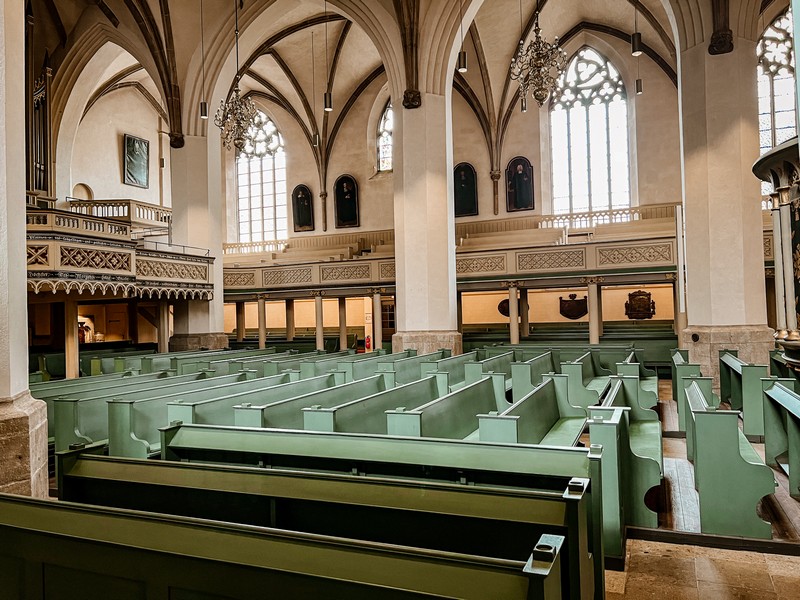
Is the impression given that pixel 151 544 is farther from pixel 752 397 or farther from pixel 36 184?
pixel 36 184

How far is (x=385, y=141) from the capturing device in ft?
70.8

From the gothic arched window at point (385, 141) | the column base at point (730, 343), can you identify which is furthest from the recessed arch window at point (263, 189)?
the column base at point (730, 343)

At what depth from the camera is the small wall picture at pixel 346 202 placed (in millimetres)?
21609

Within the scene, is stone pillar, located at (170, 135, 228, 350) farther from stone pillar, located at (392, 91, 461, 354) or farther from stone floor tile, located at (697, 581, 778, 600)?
stone floor tile, located at (697, 581, 778, 600)

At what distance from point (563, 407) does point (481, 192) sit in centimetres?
1461

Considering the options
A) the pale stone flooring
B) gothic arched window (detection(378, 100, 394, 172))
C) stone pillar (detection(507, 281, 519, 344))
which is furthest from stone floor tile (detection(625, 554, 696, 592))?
gothic arched window (detection(378, 100, 394, 172))

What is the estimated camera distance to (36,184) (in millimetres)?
15406

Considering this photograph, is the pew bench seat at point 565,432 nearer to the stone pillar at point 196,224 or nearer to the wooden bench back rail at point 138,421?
the wooden bench back rail at point 138,421

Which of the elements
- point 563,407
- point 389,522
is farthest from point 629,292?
point 389,522

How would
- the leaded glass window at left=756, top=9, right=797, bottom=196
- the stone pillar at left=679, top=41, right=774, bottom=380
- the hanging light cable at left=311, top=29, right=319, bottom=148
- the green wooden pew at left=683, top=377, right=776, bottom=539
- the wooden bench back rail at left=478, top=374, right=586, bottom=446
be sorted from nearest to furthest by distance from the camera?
the green wooden pew at left=683, top=377, right=776, bottom=539, the wooden bench back rail at left=478, top=374, right=586, bottom=446, the stone pillar at left=679, top=41, right=774, bottom=380, the leaded glass window at left=756, top=9, right=797, bottom=196, the hanging light cable at left=311, top=29, right=319, bottom=148

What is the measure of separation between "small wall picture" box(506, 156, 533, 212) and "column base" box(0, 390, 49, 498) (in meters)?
17.6

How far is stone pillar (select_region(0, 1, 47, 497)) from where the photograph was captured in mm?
3117

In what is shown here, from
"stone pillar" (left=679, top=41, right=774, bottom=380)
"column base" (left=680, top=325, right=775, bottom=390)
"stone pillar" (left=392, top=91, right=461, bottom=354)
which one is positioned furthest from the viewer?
"stone pillar" (left=392, top=91, right=461, bottom=354)

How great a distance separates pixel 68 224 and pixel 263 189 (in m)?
12.6
